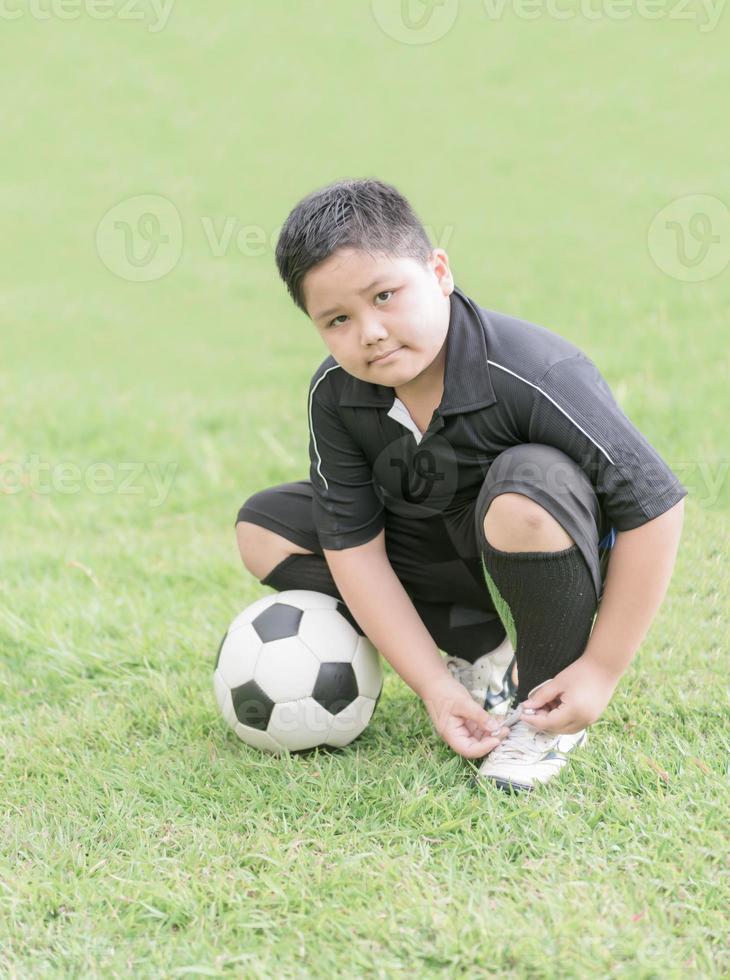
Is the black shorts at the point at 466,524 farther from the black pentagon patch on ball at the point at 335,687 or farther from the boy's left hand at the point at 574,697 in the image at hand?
the black pentagon patch on ball at the point at 335,687

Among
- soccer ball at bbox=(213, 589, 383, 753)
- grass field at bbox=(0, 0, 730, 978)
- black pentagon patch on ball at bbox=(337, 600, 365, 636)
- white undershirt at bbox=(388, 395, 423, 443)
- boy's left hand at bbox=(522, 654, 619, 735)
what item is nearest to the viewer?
grass field at bbox=(0, 0, 730, 978)

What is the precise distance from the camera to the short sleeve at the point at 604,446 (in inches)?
76.4

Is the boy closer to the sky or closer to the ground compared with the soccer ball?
closer to the sky

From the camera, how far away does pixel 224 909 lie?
1.80 metres

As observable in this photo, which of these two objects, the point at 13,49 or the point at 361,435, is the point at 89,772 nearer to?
the point at 361,435

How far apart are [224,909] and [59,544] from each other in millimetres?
2133

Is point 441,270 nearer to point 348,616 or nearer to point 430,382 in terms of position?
point 430,382

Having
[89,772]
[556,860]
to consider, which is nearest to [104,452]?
[89,772]

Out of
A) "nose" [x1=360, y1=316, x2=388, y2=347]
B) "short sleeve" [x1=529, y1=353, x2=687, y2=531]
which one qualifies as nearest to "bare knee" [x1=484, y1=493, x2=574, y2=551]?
"short sleeve" [x1=529, y1=353, x2=687, y2=531]

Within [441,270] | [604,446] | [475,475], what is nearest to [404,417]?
[475,475]

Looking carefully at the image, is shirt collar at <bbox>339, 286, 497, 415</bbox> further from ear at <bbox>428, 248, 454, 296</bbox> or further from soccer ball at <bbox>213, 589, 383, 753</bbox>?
soccer ball at <bbox>213, 589, 383, 753</bbox>

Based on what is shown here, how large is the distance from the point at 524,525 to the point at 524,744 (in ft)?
1.62

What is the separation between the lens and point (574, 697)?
2.02 m

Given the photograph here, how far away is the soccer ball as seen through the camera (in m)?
2.24
